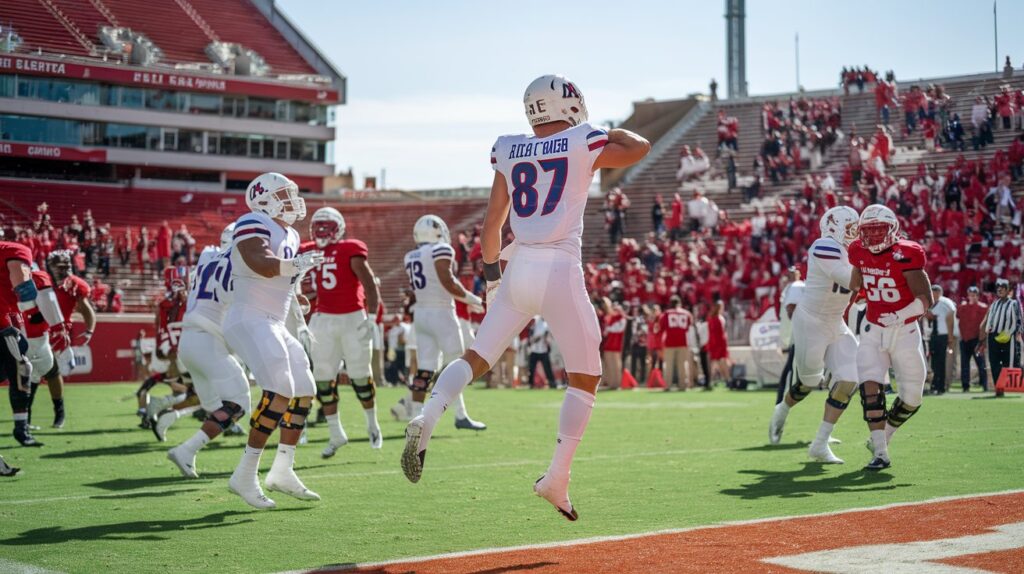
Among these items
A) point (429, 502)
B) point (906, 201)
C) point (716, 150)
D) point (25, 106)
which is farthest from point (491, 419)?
point (25, 106)

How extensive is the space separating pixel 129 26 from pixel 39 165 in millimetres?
6919

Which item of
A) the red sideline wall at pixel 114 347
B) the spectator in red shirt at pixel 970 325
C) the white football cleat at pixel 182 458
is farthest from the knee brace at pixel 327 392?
the red sideline wall at pixel 114 347

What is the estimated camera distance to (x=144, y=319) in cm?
3067

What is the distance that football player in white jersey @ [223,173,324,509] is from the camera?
7.56 meters

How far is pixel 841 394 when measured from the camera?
10.2m

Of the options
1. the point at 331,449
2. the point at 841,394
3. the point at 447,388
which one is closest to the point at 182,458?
the point at 331,449

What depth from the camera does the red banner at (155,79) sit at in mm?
45406

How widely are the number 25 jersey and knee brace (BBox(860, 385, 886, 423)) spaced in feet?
1.86

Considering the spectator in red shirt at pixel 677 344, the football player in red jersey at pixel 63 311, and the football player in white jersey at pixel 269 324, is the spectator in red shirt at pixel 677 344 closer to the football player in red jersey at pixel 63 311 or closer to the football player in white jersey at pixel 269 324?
the football player in red jersey at pixel 63 311

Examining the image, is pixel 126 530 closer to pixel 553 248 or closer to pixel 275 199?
pixel 275 199

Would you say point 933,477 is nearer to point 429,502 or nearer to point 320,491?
point 429,502

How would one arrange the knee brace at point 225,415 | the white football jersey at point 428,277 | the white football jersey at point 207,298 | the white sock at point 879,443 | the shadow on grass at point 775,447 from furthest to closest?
the white football jersey at point 428,277, the shadow on grass at point 775,447, the white football jersey at point 207,298, the white sock at point 879,443, the knee brace at point 225,415

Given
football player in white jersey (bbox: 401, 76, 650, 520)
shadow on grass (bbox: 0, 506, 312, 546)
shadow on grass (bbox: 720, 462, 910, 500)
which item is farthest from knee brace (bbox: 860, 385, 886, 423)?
shadow on grass (bbox: 0, 506, 312, 546)

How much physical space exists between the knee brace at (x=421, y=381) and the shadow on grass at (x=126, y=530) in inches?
206
